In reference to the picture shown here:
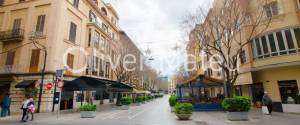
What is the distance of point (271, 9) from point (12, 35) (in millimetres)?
27562

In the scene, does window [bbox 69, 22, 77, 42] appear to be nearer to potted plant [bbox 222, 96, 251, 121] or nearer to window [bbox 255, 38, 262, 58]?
potted plant [bbox 222, 96, 251, 121]

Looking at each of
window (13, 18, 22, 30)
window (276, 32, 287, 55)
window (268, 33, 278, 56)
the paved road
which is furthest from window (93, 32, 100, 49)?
window (276, 32, 287, 55)

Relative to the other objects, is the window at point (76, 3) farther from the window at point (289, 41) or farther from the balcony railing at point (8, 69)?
the window at point (289, 41)

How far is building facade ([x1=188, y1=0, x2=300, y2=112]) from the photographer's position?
1677 cm

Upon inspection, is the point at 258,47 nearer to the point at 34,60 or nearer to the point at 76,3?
the point at 76,3

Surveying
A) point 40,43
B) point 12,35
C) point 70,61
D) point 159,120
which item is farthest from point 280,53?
point 12,35

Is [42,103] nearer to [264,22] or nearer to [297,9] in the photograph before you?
[264,22]

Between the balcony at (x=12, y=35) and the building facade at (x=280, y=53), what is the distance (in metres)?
23.6

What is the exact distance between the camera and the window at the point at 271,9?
60.5ft

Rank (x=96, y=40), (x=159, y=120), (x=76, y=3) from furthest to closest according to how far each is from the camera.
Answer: (x=96, y=40), (x=76, y=3), (x=159, y=120)

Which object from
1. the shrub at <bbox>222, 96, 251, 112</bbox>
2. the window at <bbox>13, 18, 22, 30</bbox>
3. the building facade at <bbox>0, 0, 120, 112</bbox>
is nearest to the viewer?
the shrub at <bbox>222, 96, 251, 112</bbox>

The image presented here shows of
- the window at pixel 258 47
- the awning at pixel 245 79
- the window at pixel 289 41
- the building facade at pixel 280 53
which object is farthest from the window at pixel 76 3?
the window at pixel 289 41

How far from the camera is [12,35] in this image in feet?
76.5

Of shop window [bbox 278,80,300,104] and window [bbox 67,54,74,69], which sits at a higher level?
window [bbox 67,54,74,69]
